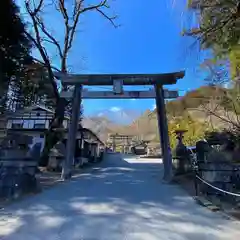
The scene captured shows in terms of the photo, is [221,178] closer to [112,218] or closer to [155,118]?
[112,218]

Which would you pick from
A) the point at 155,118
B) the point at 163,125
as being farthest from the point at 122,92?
the point at 155,118

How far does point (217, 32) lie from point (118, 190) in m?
5.38

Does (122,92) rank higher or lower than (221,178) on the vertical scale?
higher

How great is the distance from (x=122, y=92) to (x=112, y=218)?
748 centimetres

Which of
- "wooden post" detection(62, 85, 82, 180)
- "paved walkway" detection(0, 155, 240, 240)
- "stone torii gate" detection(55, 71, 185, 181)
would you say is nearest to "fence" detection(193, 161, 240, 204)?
"paved walkway" detection(0, 155, 240, 240)

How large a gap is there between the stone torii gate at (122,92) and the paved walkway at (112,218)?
418 cm

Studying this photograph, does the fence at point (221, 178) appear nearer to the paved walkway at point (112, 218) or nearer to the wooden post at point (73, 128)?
the paved walkway at point (112, 218)

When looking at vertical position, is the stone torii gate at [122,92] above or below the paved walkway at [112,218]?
above

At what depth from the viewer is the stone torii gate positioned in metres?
12.3

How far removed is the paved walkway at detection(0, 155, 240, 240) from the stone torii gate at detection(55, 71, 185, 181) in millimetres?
4177

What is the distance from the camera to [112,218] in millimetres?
5602

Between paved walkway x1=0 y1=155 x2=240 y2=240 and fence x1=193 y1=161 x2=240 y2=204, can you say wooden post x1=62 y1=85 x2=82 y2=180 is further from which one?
fence x1=193 y1=161 x2=240 y2=204

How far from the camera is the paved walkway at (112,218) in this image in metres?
4.57

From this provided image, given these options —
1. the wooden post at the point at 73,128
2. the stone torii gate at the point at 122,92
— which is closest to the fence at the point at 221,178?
the stone torii gate at the point at 122,92
